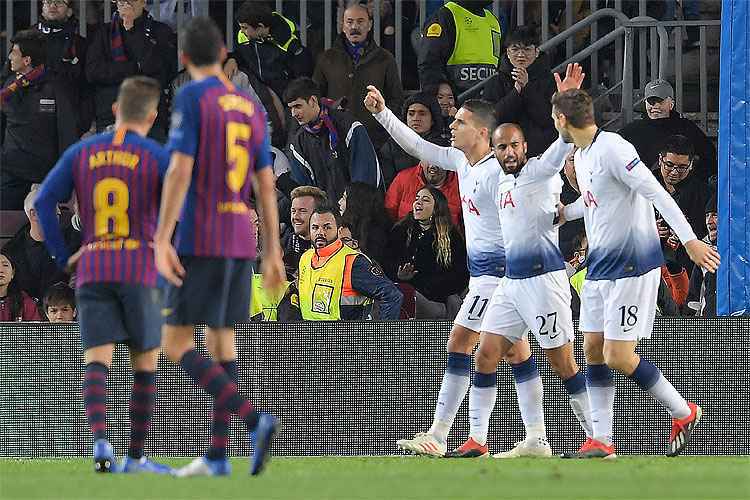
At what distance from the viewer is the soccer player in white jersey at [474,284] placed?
1052cm

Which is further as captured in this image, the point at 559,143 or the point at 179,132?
the point at 559,143

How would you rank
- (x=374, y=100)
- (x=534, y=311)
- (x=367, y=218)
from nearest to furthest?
(x=534, y=311) → (x=374, y=100) → (x=367, y=218)

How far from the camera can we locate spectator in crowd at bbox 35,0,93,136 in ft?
47.5

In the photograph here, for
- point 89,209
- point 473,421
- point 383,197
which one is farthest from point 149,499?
point 383,197

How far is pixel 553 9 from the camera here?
16438mm

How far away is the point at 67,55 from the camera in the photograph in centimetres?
1451

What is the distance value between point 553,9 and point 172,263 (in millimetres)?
9011

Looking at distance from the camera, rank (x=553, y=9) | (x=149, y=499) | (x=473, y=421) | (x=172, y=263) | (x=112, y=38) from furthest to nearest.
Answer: (x=553, y=9) → (x=112, y=38) → (x=473, y=421) → (x=172, y=263) → (x=149, y=499)

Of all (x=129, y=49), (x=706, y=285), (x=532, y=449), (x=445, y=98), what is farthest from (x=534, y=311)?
(x=129, y=49)

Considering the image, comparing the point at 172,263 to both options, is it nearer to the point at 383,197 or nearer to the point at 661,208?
the point at 661,208

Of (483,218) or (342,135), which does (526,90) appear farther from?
(483,218)

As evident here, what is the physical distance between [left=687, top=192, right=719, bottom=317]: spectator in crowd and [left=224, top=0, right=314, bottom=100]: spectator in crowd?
3.73 m

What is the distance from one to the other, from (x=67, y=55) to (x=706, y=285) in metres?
5.59

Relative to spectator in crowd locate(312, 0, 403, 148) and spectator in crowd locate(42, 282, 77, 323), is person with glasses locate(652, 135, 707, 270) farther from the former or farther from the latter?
spectator in crowd locate(42, 282, 77, 323)
